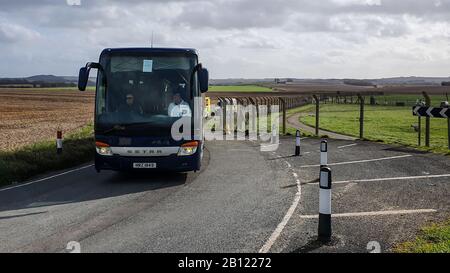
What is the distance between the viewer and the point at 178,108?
12.1 m

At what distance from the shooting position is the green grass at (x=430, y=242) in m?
6.52

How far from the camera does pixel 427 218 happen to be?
8359 millimetres

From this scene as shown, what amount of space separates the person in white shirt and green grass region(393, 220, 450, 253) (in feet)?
19.8

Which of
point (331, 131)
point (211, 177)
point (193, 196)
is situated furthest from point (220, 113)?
point (193, 196)

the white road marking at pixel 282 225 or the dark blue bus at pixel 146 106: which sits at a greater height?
the dark blue bus at pixel 146 106

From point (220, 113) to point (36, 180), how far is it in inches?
742

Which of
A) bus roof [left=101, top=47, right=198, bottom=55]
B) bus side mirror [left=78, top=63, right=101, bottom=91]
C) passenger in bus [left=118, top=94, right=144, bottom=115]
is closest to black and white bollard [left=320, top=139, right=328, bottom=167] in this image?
bus roof [left=101, top=47, right=198, bottom=55]

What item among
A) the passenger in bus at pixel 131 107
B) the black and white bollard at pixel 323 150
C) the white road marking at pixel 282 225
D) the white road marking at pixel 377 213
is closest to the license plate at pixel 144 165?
the passenger in bus at pixel 131 107

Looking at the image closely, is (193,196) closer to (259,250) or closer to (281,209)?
(281,209)

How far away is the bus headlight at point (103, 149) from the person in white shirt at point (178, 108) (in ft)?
4.96

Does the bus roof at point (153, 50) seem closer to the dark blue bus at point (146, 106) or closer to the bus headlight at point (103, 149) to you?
the dark blue bus at point (146, 106)

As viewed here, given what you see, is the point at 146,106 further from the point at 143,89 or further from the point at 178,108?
the point at 178,108

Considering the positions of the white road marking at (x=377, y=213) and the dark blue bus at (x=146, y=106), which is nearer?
the white road marking at (x=377, y=213)

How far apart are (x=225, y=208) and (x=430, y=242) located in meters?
3.40
